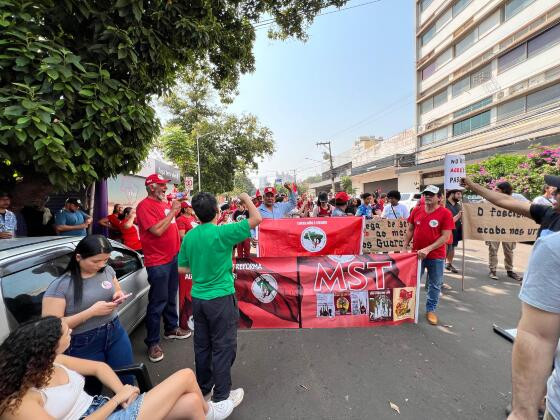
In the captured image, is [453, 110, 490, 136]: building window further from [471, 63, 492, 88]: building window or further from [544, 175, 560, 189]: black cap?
[544, 175, 560, 189]: black cap

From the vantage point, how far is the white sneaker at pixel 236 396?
2551 millimetres

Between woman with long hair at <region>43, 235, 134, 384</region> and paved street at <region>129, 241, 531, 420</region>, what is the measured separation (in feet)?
3.16

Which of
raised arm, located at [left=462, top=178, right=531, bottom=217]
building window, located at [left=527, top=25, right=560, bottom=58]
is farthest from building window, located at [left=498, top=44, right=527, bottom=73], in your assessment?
raised arm, located at [left=462, top=178, right=531, bottom=217]

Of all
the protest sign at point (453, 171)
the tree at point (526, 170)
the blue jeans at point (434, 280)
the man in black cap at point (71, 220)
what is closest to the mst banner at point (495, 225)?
the protest sign at point (453, 171)

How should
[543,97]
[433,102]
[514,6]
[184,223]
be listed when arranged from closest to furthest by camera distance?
[184,223] < [543,97] < [514,6] < [433,102]

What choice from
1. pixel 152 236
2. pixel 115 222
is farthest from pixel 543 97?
pixel 152 236

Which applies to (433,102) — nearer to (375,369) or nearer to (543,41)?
(543,41)

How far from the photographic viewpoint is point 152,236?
11.0ft

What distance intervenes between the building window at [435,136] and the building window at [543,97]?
867cm

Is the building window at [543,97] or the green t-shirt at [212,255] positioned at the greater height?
the building window at [543,97]

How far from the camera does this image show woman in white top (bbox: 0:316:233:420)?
134 centimetres

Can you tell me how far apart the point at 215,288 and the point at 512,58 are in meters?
29.0

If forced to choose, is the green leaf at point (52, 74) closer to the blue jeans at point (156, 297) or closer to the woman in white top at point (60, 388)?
the blue jeans at point (156, 297)

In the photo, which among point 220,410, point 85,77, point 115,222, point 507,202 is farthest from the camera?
point 115,222
